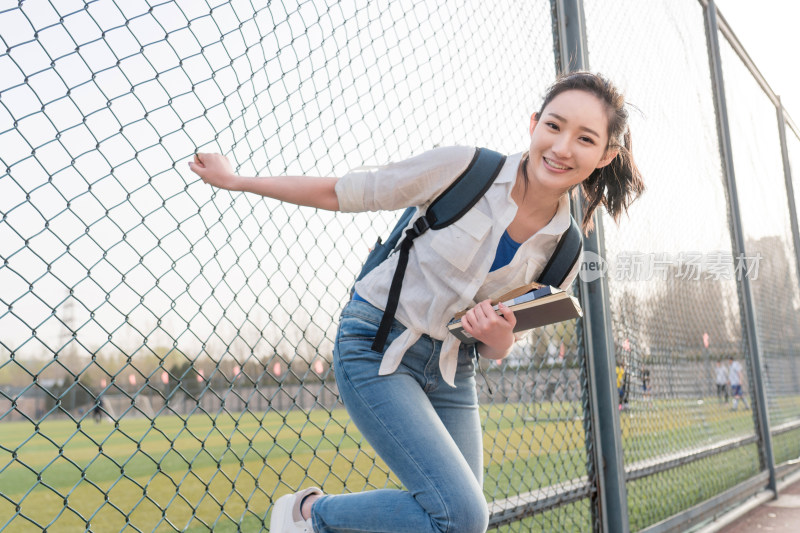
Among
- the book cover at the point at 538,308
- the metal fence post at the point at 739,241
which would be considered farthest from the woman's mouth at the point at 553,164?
the metal fence post at the point at 739,241

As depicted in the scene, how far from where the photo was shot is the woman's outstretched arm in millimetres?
1587

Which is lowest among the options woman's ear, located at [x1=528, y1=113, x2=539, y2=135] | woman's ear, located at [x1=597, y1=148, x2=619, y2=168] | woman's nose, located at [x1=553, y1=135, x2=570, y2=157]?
woman's nose, located at [x1=553, y1=135, x2=570, y2=157]

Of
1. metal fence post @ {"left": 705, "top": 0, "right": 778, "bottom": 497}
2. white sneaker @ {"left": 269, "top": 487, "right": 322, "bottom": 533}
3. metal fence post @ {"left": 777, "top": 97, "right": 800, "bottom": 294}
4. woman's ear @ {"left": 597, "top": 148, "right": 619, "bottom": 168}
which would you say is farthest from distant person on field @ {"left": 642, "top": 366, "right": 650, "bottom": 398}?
metal fence post @ {"left": 777, "top": 97, "right": 800, "bottom": 294}

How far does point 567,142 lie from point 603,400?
1.84m

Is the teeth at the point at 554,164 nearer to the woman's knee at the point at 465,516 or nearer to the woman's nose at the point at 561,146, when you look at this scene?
the woman's nose at the point at 561,146

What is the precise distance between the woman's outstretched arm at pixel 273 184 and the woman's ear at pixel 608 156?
0.90m

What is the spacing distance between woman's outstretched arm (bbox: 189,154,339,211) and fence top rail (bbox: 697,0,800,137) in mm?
5762

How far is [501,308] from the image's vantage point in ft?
5.61

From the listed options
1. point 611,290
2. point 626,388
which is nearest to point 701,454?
point 626,388

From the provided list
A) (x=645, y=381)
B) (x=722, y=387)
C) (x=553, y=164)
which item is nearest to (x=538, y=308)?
(x=553, y=164)

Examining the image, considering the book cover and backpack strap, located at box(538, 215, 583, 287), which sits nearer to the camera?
the book cover

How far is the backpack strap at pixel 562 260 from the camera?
201cm

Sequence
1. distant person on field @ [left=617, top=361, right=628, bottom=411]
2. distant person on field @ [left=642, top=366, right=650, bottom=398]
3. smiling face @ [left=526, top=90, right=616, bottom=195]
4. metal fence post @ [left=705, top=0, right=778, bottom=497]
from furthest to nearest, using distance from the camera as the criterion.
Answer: metal fence post @ [left=705, top=0, right=778, bottom=497], distant person on field @ [left=642, top=366, right=650, bottom=398], distant person on field @ [left=617, top=361, right=628, bottom=411], smiling face @ [left=526, top=90, right=616, bottom=195]

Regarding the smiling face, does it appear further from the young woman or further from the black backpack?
the black backpack
